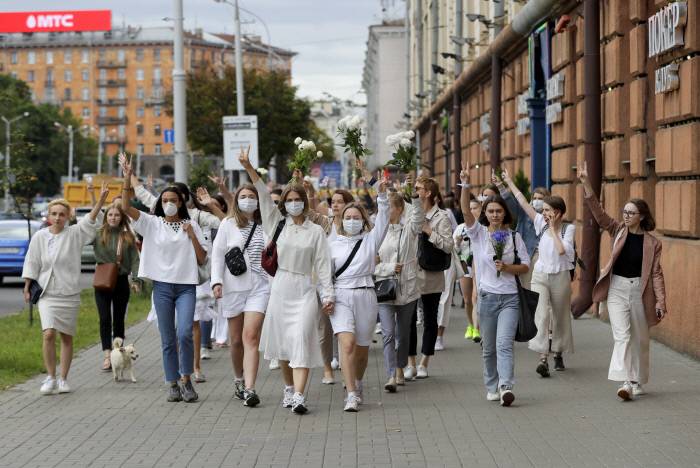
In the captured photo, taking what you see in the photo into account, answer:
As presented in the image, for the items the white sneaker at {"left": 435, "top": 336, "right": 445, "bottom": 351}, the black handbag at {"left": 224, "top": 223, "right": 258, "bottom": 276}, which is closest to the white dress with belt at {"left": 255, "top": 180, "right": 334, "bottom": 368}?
the black handbag at {"left": 224, "top": 223, "right": 258, "bottom": 276}

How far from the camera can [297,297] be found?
10148mm

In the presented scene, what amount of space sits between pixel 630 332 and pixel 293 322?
105 inches

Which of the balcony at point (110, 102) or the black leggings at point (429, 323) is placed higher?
the balcony at point (110, 102)

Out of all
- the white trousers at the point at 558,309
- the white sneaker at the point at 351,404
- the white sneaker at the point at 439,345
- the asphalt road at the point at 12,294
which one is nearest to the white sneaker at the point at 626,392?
the white trousers at the point at 558,309

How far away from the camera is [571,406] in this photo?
10211 mm

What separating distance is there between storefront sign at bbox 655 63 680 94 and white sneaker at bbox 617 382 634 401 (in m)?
4.66

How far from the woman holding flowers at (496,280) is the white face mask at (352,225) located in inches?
33.8

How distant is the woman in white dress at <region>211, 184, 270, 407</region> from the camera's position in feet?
35.1

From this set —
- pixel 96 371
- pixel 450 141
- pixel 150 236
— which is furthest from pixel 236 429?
pixel 450 141

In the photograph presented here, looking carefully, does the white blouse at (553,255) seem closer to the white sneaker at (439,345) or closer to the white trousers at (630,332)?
the white trousers at (630,332)

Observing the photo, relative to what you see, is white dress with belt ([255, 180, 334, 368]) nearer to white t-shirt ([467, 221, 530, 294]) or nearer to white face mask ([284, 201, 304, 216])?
white face mask ([284, 201, 304, 216])

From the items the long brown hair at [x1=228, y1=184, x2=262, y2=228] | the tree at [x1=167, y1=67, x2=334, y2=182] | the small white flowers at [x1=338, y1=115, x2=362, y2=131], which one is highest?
the tree at [x1=167, y1=67, x2=334, y2=182]

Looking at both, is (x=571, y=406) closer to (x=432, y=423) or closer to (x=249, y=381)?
(x=432, y=423)

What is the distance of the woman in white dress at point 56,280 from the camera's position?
11500mm
